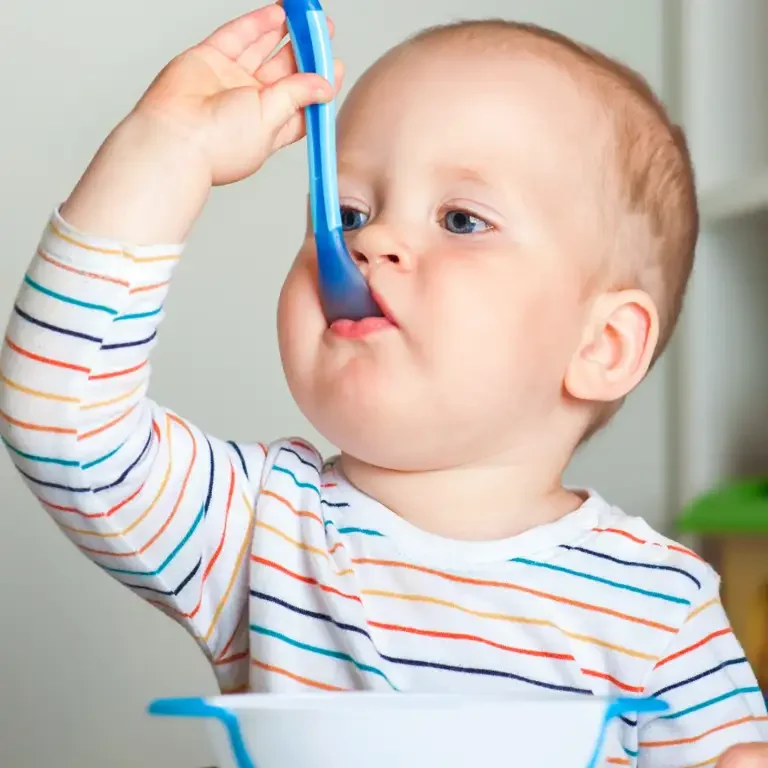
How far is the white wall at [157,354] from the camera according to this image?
1.02 m

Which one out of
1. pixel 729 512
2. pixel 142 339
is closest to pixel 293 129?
pixel 142 339

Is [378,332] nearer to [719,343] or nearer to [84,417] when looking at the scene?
[84,417]

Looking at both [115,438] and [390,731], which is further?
[115,438]

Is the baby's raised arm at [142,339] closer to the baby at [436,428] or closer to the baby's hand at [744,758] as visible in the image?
the baby at [436,428]

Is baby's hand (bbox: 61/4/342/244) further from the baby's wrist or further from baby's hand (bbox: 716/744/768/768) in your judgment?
baby's hand (bbox: 716/744/768/768)

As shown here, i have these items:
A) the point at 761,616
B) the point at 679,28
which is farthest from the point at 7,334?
the point at 679,28

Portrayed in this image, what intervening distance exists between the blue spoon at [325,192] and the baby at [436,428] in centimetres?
1

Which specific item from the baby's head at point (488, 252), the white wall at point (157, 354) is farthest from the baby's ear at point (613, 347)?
the white wall at point (157, 354)

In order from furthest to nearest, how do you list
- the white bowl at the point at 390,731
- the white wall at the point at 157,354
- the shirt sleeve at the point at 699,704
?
the white wall at the point at 157,354 < the shirt sleeve at the point at 699,704 < the white bowl at the point at 390,731

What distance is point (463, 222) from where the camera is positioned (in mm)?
617

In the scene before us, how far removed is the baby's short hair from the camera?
655 mm

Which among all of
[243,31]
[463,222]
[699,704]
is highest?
[243,31]

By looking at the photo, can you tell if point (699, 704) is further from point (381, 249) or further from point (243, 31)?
point (243, 31)

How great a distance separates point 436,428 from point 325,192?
0.14 meters
